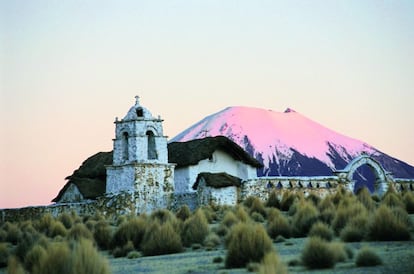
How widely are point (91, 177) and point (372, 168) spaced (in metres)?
16.2

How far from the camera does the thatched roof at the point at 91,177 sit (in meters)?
40.3

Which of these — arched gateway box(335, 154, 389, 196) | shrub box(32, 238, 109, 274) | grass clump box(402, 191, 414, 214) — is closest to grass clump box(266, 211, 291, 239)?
grass clump box(402, 191, 414, 214)

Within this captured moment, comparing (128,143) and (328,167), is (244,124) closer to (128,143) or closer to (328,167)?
(328,167)

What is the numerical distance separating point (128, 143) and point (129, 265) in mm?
24068

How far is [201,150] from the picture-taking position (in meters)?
41.8

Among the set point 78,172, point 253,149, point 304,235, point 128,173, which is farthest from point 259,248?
point 253,149

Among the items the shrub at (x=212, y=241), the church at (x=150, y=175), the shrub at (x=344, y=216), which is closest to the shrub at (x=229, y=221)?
the shrub at (x=212, y=241)

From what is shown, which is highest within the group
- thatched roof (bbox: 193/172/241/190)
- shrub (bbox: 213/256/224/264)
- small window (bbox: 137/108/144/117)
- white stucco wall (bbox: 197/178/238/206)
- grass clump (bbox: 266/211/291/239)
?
small window (bbox: 137/108/144/117)

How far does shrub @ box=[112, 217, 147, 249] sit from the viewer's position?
1678 centimetres

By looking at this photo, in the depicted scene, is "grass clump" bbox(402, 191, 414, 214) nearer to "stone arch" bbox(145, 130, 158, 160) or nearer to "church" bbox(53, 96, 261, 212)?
"church" bbox(53, 96, 261, 212)

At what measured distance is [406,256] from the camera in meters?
11.3

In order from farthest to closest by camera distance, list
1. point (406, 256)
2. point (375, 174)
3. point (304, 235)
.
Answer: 1. point (375, 174)
2. point (304, 235)
3. point (406, 256)

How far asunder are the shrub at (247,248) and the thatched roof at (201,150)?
29.0m

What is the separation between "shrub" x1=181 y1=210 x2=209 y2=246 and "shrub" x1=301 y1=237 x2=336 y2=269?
5.64 meters
